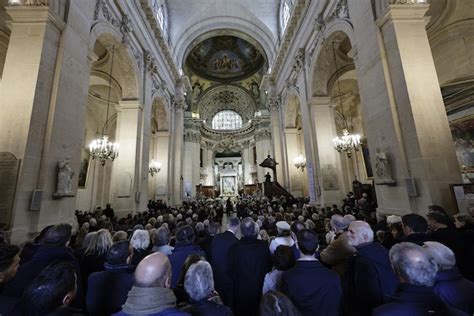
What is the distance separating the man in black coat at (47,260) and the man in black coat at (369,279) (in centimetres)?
226

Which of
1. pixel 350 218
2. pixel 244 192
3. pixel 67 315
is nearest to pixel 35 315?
pixel 67 315

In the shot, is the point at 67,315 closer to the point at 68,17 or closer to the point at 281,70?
the point at 68,17

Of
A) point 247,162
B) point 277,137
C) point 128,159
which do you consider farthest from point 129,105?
point 247,162

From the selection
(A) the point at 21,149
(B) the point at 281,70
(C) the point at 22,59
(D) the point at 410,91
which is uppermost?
(B) the point at 281,70

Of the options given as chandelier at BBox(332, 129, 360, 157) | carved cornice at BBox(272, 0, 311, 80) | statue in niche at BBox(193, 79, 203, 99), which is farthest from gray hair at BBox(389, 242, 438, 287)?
statue in niche at BBox(193, 79, 203, 99)

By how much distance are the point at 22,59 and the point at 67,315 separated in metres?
5.63

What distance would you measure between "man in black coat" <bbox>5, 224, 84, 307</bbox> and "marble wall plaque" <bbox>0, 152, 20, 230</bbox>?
275 cm

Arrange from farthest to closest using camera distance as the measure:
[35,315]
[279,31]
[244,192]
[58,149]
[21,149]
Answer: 1. [244,192]
2. [279,31]
3. [58,149]
4. [21,149]
5. [35,315]

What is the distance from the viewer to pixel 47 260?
187cm

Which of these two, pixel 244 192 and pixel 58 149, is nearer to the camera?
pixel 58 149

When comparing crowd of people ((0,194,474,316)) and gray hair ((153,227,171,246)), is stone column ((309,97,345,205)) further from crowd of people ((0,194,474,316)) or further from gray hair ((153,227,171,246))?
gray hair ((153,227,171,246))

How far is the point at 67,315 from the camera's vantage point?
1029mm

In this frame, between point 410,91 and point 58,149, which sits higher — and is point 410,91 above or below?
above

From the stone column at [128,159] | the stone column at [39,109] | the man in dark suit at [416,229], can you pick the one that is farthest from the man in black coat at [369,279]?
the stone column at [128,159]
